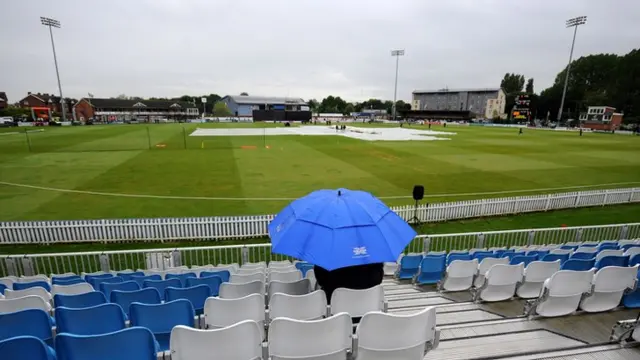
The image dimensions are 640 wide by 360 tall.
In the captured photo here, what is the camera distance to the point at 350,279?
4.01 m

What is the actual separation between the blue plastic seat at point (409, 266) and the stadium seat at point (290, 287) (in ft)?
11.2

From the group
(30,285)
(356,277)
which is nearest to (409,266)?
(356,277)

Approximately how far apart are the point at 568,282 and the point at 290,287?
371 centimetres

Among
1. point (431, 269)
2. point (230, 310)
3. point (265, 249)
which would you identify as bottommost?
point (265, 249)

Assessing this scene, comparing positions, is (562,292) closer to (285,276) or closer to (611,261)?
(611,261)

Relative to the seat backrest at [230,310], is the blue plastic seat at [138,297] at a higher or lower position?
lower

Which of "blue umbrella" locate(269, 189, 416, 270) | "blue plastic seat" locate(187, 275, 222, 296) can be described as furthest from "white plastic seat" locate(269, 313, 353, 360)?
"blue plastic seat" locate(187, 275, 222, 296)

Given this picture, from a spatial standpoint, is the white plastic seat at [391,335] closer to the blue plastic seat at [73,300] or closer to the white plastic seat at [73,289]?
the blue plastic seat at [73,300]

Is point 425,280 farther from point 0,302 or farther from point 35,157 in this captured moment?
point 35,157

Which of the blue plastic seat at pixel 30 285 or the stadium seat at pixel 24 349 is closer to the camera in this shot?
the stadium seat at pixel 24 349

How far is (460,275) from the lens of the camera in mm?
5789

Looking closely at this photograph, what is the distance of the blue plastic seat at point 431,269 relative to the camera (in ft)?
21.1

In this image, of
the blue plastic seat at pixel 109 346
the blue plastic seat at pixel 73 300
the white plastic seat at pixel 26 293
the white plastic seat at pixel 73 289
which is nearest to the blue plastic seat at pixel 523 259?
the blue plastic seat at pixel 109 346

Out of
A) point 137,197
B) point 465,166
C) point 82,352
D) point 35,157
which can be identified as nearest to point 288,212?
point 82,352
